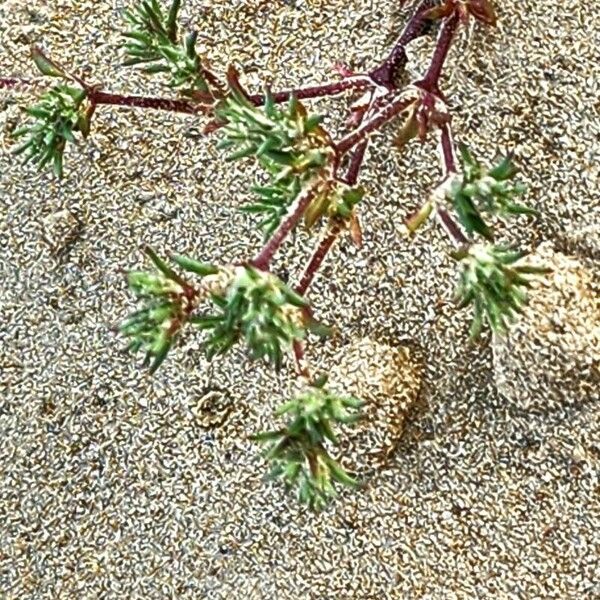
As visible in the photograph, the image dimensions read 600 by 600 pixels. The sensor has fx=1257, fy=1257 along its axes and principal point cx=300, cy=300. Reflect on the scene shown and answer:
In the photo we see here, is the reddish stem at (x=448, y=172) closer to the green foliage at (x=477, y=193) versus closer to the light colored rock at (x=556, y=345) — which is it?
the green foliage at (x=477, y=193)

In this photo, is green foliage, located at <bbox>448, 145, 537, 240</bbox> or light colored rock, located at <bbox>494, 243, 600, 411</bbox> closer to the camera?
green foliage, located at <bbox>448, 145, 537, 240</bbox>

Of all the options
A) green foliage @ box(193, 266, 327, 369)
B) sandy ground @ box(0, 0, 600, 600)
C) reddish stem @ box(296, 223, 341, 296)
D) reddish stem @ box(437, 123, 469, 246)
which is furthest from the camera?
sandy ground @ box(0, 0, 600, 600)

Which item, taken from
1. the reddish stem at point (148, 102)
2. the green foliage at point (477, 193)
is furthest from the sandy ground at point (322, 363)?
the green foliage at point (477, 193)

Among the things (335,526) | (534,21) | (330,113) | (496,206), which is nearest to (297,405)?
(496,206)

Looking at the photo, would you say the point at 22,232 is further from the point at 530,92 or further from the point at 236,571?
the point at 530,92

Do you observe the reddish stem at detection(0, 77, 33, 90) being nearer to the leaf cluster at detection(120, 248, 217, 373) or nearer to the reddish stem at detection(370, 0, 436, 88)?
the reddish stem at detection(370, 0, 436, 88)

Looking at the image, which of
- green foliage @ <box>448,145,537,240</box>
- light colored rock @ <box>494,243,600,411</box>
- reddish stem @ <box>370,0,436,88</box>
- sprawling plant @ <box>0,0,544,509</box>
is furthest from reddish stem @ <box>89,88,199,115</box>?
light colored rock @ <box>494,243,600,411</box>
